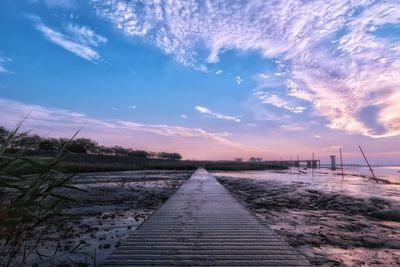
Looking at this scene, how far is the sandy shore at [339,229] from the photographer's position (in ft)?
19.0

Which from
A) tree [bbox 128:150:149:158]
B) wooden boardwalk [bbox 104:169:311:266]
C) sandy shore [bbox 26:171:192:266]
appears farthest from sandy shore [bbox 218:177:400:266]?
tree [bbox 128:150:149:158]

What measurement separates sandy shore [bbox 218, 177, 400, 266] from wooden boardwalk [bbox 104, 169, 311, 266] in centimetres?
62

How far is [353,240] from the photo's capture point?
7043mm

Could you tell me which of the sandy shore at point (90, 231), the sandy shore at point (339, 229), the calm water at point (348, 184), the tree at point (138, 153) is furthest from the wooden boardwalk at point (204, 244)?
the tree at point (138, 153)

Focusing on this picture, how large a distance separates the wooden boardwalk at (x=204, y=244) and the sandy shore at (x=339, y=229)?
24.4 inches

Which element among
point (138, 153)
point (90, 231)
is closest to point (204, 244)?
point (90, 231)

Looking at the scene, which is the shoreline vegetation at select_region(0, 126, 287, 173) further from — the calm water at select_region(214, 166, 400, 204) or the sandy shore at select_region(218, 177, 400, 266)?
the calm water at select_region(214, 166, 400, 204)

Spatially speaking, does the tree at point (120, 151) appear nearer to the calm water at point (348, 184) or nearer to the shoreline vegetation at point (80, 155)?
the shoreline vegetation at point (80, 155)

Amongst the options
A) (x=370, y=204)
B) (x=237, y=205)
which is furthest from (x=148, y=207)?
(x=370, y=204)

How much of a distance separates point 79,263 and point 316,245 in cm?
395

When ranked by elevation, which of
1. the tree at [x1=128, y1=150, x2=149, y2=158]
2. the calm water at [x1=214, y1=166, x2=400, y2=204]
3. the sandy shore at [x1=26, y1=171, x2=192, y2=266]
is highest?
the tree at [x1=128, y1=150, x2=149, y2=158]

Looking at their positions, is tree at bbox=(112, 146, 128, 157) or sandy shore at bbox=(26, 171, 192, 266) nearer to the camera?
sandy shore at bbox=(26, 171, 192, 266)

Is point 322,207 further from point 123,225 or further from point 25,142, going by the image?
point 25,142

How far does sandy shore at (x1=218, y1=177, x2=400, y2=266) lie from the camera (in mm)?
5782
